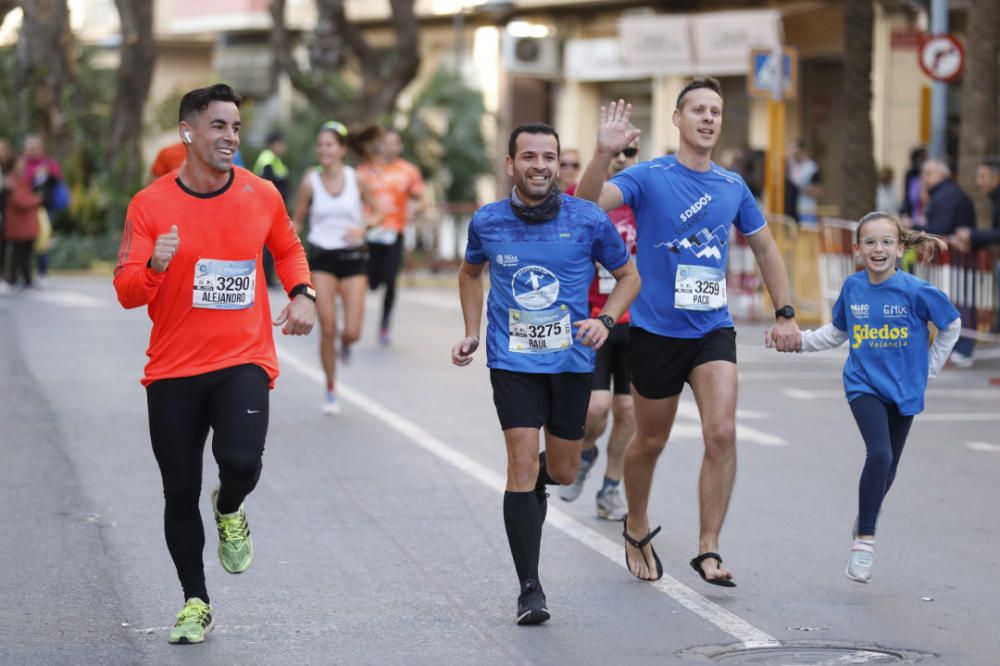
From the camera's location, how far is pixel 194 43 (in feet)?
186

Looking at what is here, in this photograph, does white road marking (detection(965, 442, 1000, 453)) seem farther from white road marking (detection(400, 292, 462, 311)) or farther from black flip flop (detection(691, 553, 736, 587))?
white road marking (detection(400, 292, 462, 311))

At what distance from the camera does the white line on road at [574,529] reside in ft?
22.5

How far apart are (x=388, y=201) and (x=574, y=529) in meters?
9.19

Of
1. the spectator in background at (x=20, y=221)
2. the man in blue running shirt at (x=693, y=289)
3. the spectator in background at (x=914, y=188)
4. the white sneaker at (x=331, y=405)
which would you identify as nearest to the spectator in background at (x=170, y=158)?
the white sneaker at (x=331, y=405)

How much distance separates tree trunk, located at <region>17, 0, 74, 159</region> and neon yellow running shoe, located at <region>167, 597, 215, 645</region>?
28.4 metres

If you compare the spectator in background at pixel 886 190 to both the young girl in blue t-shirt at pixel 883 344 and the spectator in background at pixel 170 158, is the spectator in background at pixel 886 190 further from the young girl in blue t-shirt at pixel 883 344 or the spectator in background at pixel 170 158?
the young girl in blue t-shirt at pixel 883 344

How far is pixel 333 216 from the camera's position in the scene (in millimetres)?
13680

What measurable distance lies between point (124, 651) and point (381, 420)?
644 centimetres

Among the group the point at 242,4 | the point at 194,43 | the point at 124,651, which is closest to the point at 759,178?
the point at 124,651

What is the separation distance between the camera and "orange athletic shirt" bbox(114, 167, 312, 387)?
21.7ft

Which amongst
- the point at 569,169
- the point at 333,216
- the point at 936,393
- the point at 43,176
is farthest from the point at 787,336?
the point at 43,176

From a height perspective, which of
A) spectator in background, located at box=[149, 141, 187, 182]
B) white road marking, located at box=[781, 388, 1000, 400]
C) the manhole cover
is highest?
spectator in background, located at box=[149, 141, 187, 182]

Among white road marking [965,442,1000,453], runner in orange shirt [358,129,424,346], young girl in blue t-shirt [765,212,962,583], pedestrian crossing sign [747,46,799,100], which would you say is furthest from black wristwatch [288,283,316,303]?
pedestrian crossing sign [747,46,799,100]

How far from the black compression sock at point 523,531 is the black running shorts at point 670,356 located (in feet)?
2.97
